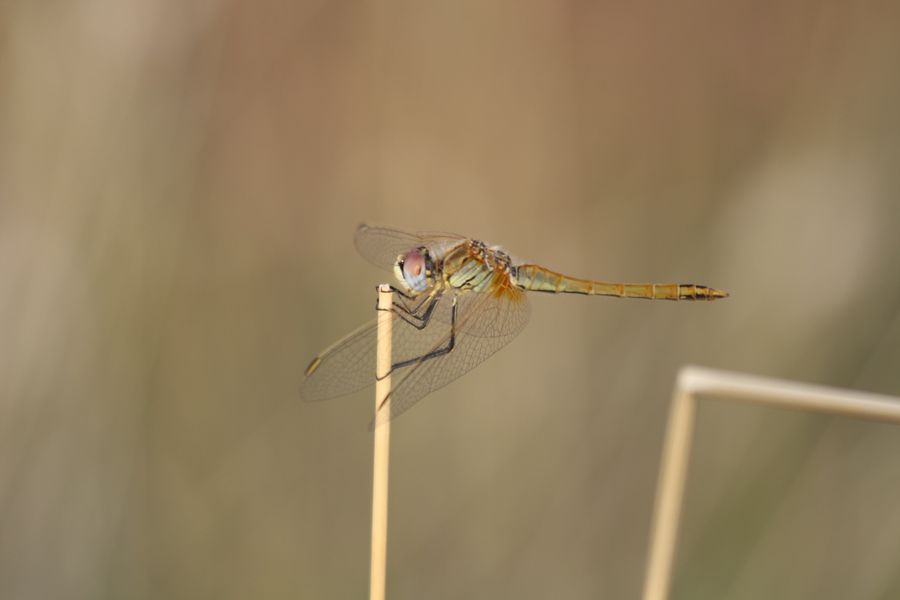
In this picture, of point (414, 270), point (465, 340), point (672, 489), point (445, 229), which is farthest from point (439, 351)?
point (672, 489)

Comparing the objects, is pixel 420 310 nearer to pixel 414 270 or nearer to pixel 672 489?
pixel 414 270

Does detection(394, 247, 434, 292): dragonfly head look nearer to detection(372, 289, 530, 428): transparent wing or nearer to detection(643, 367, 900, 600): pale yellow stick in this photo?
detection(372, 289, 530, 428): transparent wing

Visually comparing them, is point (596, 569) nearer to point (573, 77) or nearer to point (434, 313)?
point (434, 313)

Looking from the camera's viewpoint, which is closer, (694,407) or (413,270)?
(694,407)

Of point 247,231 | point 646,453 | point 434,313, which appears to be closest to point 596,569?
point 646,453

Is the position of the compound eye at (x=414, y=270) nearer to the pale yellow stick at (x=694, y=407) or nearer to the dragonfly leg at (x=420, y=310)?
the dragonfly leg at (x=420, y=310)

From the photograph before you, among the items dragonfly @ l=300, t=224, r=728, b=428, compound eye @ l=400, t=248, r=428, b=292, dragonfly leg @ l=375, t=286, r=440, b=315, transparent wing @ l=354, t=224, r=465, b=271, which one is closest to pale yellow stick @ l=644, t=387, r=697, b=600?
dragonfly @ l=300, t=224, r=728, b=428
